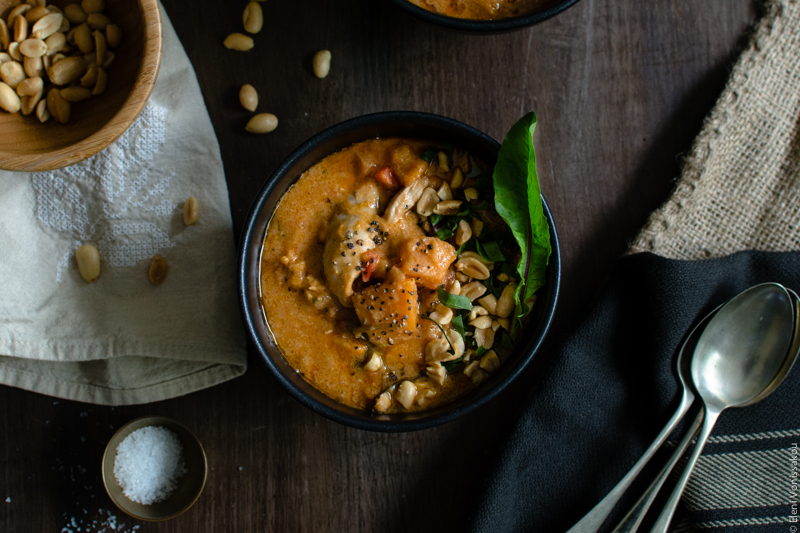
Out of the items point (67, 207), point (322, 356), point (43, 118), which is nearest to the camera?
point (322, 356)

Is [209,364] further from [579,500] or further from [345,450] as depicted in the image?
[579,500]

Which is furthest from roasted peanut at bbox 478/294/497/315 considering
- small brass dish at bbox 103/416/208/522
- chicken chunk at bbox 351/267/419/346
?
small brass dish at bbox 103/416/208/522

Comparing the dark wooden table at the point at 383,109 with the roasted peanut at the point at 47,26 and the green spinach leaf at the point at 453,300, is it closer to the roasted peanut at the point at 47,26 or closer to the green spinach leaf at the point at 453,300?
the roasted peanut at the point at 47,26

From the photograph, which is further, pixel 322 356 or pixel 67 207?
pixel 67 207

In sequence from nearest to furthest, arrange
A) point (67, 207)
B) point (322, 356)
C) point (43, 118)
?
point (322, 356)
point (43, 118)
point (67, 207)

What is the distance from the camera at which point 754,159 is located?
213 centimetres

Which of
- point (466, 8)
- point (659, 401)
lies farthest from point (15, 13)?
point (659, 401)

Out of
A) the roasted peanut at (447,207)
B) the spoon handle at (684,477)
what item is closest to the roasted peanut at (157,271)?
the roasted peanut at (447,207)

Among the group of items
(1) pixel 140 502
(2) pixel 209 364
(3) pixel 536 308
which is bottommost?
(1) pixel 140 502

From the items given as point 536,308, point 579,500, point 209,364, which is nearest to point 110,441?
point 209,364

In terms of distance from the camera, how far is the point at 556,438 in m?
2.01

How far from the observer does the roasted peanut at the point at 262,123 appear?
2057 mm

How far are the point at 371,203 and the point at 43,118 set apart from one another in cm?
116

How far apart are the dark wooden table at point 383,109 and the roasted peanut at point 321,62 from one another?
39 mm
